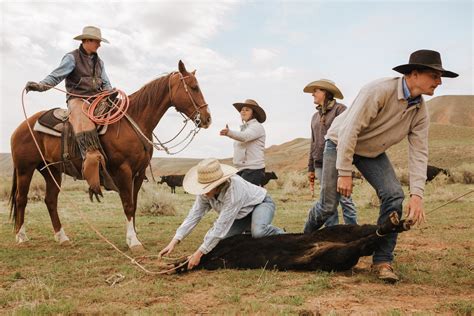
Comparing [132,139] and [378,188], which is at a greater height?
[132,139]

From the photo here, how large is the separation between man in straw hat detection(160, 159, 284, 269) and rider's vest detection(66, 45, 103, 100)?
9.86 feet

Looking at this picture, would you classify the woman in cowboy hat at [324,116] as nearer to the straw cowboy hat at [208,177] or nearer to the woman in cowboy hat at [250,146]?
the woman in cowboy hat at [250,146]

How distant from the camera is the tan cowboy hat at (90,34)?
750 cm

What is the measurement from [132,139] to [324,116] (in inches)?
106

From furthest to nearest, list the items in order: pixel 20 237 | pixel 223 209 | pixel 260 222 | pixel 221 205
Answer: pixel 20 237, pixel 260 222, pixel 221 205, pixel 223 209

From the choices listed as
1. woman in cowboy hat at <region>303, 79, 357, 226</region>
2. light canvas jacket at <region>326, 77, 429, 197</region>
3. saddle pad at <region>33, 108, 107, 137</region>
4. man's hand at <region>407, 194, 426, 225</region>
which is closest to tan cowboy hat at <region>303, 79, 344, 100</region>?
woman in cowboy hat at <region>303, 79, 357, 226</region>

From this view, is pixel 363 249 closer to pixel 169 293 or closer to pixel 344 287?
pixel 344 287

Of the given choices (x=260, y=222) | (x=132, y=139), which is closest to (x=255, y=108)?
(x=132, y=139)

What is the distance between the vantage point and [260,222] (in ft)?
18.4

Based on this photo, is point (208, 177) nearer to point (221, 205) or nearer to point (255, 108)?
point (221, 205)

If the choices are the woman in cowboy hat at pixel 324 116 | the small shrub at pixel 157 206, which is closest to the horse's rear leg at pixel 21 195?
the woman in cowboy hat at pixel 324 116

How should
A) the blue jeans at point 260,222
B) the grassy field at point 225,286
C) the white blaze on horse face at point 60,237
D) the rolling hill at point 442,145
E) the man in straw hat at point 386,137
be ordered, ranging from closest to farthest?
the grassy field at point 225,286, the man in straw hat at point 386,137, the blue jeans at point 260,222, the white blaze on horse face at point 60,237, the rolling hill at point 442,145

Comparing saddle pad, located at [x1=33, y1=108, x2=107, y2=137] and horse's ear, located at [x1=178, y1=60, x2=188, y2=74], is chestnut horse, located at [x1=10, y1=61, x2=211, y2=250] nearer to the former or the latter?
horse's ear, located at [x1=178, y1=60, x2=188, y2=74]

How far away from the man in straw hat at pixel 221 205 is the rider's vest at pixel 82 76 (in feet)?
9.86
